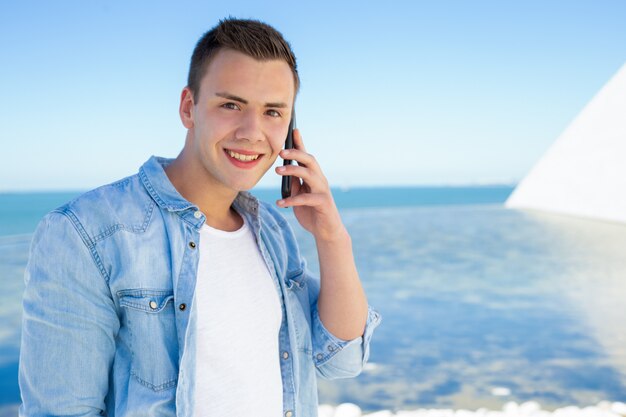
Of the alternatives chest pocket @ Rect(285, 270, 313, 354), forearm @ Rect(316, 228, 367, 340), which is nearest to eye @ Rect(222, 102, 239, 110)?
forearm @ Rect(316, 228, 367, 340)

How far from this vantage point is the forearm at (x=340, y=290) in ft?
5.98

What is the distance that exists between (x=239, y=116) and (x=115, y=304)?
591 mm

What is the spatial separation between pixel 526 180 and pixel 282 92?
3754 cm

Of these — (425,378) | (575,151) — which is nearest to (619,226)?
(575,151)

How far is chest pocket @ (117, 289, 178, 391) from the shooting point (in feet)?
4.65

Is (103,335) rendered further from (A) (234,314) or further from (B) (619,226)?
(B) (619,226)

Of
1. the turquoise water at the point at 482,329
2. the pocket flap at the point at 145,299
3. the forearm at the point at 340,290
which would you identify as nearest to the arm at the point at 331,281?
the forearm at the point at 340,290

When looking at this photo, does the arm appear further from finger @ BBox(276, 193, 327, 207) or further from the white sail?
the white sail

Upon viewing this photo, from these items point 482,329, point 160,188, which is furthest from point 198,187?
point 482,329

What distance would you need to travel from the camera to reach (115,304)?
4.65 feet

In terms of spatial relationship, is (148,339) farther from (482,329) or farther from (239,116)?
(482,329)

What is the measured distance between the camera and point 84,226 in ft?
4.50

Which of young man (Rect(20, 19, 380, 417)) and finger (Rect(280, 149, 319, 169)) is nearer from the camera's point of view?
young man (Rect(20, 19, 380, 417))

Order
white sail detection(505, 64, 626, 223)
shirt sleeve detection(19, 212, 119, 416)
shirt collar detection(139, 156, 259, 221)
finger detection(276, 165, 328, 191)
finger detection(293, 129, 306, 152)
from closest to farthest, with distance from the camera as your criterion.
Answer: shirt sleeve detection(19, 212, 119, 416), shirt collar detection(139, 156, 259, 221), finger detection(276, 165, 328, 191), finger detection(293, 129, 306, 152), white sail detection(505, 64, 626, 223)
